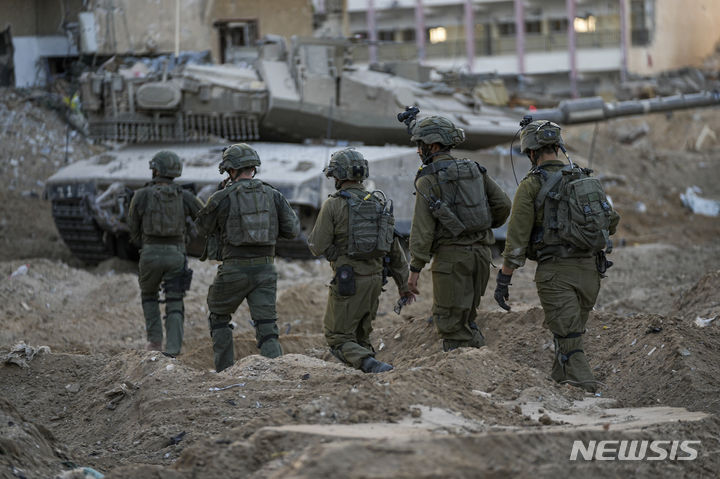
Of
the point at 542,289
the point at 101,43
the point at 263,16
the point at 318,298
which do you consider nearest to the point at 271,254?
the point at 542,289

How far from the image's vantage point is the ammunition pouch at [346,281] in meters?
6.68

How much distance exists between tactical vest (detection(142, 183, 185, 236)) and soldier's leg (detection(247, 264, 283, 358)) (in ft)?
4.27

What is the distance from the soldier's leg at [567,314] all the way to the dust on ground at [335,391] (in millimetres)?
228

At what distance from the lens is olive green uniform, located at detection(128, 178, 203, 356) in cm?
815

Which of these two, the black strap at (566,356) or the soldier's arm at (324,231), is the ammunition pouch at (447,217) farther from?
the black strap at (566,356)

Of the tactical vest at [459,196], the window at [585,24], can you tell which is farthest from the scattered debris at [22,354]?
the window at [585,24]

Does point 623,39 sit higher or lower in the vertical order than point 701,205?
higher

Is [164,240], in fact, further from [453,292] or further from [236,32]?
[236,32]

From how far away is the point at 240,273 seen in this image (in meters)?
7.05

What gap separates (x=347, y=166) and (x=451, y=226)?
785mm

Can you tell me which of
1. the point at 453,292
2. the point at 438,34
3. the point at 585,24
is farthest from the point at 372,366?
the point at 438,34

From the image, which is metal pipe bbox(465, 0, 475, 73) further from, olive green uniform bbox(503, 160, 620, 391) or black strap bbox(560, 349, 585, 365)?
black strap bbox(560, 349, 585, 365)

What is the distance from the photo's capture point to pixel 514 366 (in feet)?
19.7

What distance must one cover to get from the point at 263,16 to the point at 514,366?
54.0 feet
